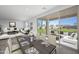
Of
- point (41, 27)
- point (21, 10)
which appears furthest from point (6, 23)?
point (41, 27)

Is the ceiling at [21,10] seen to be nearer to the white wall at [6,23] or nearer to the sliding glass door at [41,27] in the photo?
the white wall at [6,23]

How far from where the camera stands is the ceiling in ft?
5.76

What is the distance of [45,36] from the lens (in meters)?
Result: 1.93

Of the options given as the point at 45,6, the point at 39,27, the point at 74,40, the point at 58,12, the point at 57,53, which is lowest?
the point at 57,53

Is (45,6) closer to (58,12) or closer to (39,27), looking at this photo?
(58,12)

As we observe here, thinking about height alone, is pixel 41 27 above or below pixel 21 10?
below

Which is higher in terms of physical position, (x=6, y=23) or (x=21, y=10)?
(x=21, y=10)

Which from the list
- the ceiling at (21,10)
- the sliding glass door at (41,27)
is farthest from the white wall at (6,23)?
the sliding glass door at (41,27)

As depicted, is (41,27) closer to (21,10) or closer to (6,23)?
(21,10)

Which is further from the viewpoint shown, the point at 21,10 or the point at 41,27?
the point at 41,27

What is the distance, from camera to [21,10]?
1800 millimetres

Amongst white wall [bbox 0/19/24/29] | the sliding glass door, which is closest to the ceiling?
white wall [bbox 0/19/24/29]
